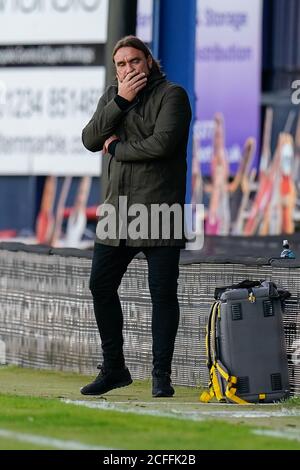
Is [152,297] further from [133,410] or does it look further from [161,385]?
[133,410]

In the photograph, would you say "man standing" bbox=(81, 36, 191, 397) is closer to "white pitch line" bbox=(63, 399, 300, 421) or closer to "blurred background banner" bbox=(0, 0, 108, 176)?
"white pitch line" bbox=(63, 399, 300, 421)

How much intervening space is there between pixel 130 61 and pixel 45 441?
2917 millimetres

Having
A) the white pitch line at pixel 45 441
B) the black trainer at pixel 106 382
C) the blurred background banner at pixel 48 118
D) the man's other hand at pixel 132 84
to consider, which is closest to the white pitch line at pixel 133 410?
the black trainer at pixel 106 382

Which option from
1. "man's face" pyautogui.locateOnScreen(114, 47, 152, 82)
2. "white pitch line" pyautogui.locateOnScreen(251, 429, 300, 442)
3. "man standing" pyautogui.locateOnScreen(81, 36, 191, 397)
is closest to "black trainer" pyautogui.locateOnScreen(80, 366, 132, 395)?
"man standing" pyautogui.locateOnScreen(81, 36, 191, 397)

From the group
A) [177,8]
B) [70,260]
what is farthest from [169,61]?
[70,260]

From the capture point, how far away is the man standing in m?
9.48

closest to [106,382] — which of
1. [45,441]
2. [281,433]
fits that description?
[281,433]

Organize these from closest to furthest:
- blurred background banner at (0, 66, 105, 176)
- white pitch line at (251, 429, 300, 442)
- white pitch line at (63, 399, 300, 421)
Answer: white pitch line at (251, 429, 300, 442), white pitch line at (63, 399, 300, 421), blurred background banner at (0, 66, 105, 176)

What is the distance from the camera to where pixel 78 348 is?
1153 cm

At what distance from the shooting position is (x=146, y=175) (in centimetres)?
952

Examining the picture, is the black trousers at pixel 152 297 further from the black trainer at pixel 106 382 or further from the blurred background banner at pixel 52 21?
the blurred background banner at pixel 52 21

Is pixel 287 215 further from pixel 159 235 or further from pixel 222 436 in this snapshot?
pixel 222 436

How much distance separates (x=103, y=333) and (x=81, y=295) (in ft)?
6.00

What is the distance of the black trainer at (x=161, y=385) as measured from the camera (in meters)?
9.59
